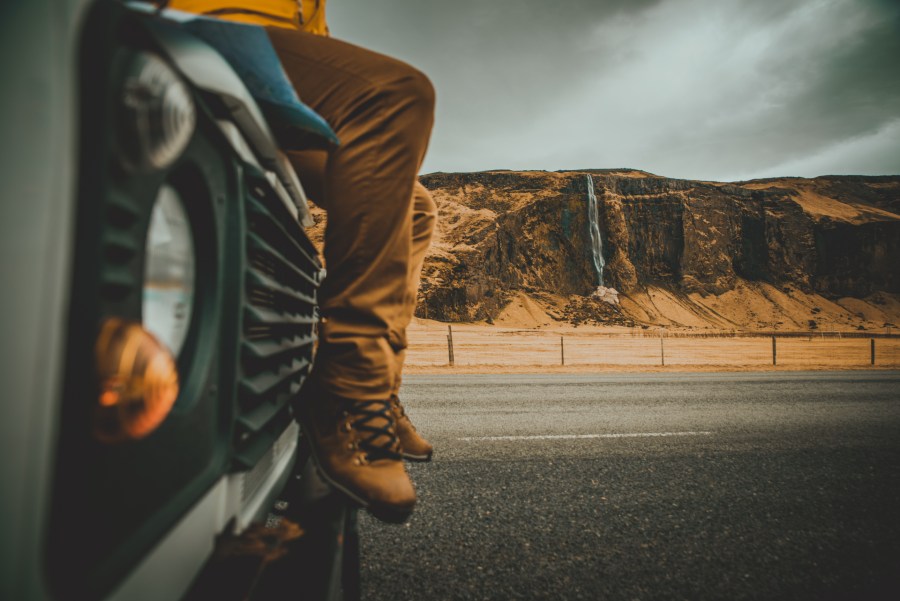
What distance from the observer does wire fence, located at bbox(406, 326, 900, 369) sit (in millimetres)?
16938

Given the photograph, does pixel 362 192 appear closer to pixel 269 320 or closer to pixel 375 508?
pixel 269 320

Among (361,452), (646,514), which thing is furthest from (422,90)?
(646,514)

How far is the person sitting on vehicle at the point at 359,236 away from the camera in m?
1.08

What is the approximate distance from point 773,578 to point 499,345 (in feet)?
79.1

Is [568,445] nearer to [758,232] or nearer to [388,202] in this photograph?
[388,202]

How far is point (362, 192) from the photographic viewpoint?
1149mm

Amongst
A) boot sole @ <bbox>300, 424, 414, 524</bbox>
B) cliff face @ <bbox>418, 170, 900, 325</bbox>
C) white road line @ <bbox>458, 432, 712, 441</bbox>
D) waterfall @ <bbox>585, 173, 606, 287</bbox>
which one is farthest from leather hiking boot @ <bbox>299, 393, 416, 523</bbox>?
waterfall @ <bbox>585, 173, 606, 287</bbox>

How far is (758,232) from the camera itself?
64.9m

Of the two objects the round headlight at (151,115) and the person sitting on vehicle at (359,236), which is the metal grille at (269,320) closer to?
the person sitting on vehicle at (359,236)

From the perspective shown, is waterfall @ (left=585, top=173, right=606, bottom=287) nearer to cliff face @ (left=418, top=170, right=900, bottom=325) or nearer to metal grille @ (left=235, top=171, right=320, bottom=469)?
cliff face @ (left=418, top=170, right=900, bottom=325)

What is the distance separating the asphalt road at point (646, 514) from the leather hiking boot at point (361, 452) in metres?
0.67

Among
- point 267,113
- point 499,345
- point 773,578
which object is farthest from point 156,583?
point 499,345

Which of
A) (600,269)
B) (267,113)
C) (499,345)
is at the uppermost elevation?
(600,269)


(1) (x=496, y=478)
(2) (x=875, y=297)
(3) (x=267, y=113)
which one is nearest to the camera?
(3) (x=267, y=113)
